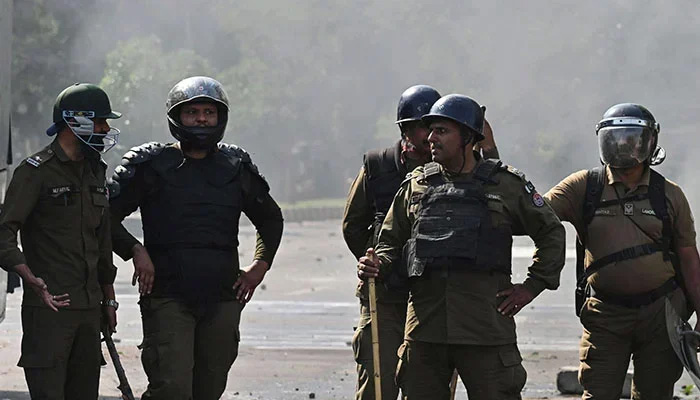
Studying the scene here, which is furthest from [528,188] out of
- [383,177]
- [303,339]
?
[303,339]

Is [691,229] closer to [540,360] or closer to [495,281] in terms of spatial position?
[495,281]

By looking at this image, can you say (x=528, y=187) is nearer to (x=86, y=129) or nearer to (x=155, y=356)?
(x=155, y=356)

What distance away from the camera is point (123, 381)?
6.57 metres

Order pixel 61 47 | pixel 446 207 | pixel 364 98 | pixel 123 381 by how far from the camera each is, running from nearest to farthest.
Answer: pixel 446 207, pixel 123 381, pixel 61 47, pixel 364 98

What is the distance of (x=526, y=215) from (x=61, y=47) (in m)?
26.4

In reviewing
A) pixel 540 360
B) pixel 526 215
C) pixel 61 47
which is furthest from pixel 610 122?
pixel 61 47

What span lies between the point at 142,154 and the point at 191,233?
16.9 inches

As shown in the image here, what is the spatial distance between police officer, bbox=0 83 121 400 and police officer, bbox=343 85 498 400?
4.35 ft

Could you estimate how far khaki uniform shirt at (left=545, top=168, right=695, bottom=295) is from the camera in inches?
268

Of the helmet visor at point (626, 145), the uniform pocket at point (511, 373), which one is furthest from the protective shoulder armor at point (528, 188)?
the helmet visor at point (626, 145)

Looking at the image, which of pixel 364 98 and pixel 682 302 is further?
pixel 364 98

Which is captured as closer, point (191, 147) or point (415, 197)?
point (415, 197)

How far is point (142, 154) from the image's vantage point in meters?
6.63

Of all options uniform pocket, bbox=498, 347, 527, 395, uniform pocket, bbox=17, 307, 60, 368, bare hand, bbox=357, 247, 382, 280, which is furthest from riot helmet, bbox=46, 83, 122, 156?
uniform pocket, bbox=498, 347, 527, 395
